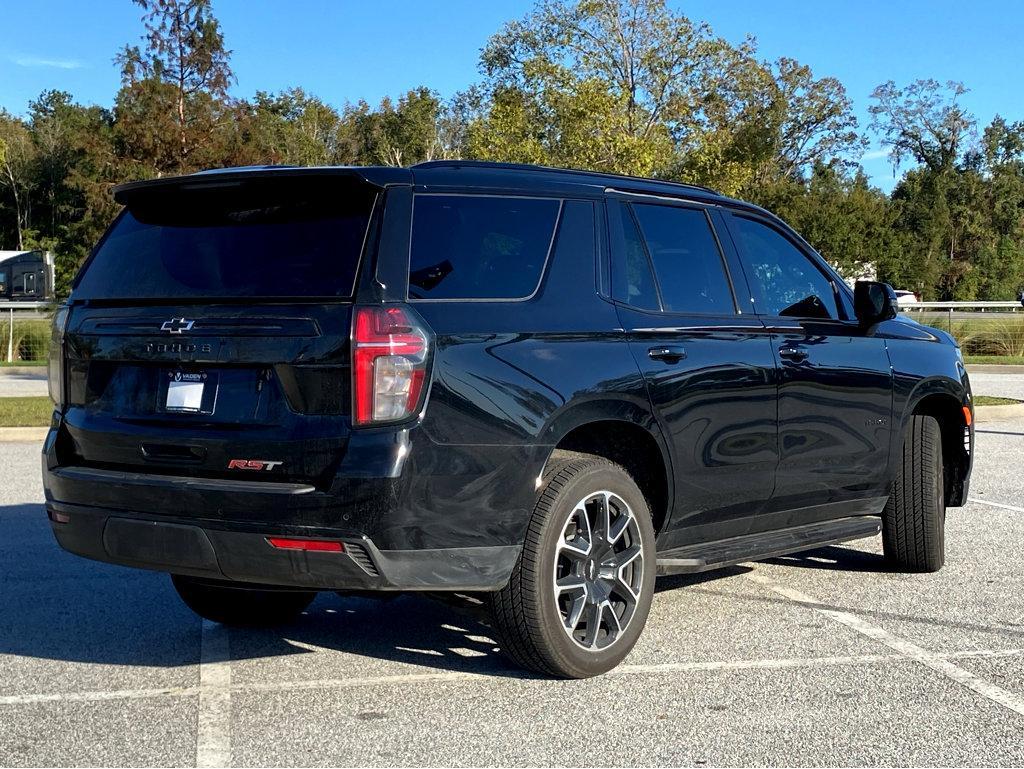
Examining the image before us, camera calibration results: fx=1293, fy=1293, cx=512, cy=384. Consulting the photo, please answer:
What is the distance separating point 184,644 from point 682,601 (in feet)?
7.86

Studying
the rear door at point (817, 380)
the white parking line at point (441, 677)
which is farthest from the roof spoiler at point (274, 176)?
the rear door at point (817, 380)

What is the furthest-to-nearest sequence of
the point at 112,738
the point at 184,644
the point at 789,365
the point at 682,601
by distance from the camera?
the point at 682,601, the point at 789,365, the point at 184,644, the point at 112,738

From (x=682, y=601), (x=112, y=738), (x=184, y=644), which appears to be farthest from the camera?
(x=682, y=601)

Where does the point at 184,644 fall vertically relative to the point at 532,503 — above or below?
below

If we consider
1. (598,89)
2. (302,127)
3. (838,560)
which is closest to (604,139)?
(598,89)

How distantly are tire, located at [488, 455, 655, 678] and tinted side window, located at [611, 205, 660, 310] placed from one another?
73 cm

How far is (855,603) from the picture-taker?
635 centimetres

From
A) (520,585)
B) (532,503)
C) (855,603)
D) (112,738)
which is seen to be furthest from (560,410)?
(855,603)

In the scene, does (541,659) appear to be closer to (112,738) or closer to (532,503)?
(532,503)

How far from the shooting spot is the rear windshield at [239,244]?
462 cm

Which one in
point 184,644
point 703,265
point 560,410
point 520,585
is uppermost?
point 703,265

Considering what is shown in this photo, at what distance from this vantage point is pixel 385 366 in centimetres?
437

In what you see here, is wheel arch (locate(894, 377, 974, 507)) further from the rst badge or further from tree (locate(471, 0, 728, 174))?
tree (locate(471, 0, 728, 174))

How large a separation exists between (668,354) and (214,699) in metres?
2.23
